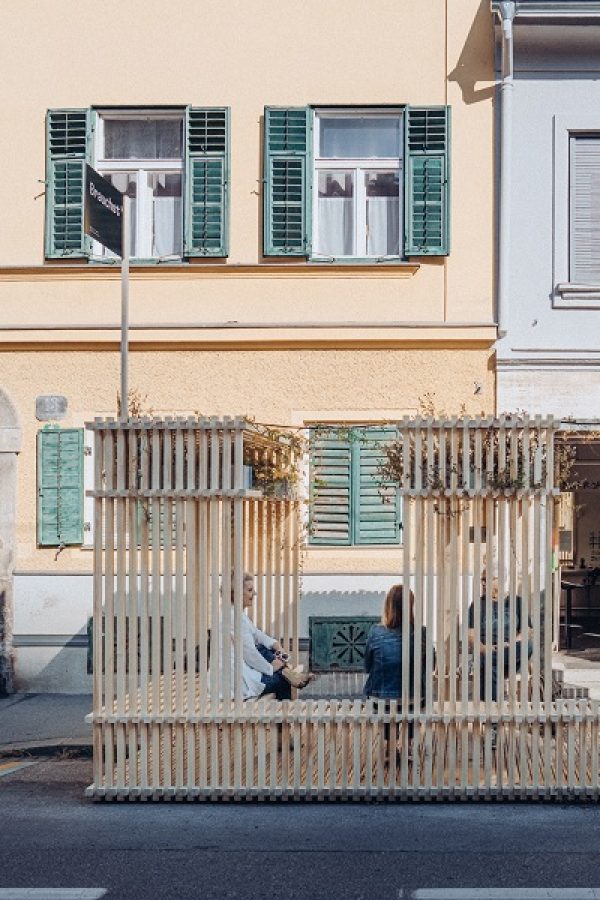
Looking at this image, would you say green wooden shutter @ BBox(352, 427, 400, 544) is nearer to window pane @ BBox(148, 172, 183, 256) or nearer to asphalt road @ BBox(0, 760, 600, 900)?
window pane @ BBox(148, 172, 183, 256)

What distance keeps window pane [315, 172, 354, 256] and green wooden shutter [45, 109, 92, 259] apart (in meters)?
2.57

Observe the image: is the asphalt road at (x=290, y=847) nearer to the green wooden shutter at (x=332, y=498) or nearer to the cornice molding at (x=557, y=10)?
the green wooden shutter at (x=332, y=498)

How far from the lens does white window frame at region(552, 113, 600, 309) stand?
12.6 m

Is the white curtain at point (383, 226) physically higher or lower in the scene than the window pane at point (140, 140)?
lower

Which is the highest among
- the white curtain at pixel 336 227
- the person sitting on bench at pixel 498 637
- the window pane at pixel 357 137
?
the window pane at pixel 357 137

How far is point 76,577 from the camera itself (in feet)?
41.9

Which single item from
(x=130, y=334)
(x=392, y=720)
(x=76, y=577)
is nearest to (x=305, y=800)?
(x=392, y=720)

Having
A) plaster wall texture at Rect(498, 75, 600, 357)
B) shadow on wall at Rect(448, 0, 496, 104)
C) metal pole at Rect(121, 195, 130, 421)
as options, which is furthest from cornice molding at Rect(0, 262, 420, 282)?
metal pole at Rect(121, 195, 130, 421)

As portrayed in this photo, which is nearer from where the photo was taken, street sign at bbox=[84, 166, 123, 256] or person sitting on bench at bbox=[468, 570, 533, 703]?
person sitting on bench at bbox=[468, 570, 533, 703]

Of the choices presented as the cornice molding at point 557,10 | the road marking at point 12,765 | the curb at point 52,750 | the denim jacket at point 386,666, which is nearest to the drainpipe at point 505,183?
the cornice molding at point 557,10

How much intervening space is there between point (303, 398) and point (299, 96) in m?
3.29

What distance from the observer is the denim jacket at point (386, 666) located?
824 cm

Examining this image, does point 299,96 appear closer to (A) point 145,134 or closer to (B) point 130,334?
(A) point 145,134

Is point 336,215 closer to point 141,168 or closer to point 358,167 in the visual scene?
point 358,167
